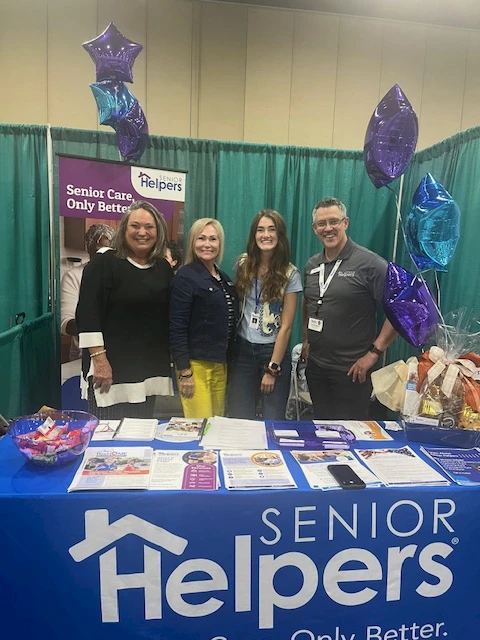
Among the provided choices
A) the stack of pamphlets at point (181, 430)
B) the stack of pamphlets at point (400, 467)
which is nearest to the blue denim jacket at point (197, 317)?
the stack of pamphlets at point (181, 430)

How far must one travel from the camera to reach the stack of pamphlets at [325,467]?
1208 millimetres

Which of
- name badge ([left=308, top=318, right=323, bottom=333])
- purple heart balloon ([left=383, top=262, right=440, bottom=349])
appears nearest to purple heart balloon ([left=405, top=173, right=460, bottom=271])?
purple heart balloon ([left=383, top=262, right=440, bottom=349])

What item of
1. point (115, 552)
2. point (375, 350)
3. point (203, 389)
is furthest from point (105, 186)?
point (115, 552)

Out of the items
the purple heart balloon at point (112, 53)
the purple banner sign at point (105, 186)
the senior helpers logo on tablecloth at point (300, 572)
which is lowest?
the senior helpers logo on tablecloth at point (300, 572)

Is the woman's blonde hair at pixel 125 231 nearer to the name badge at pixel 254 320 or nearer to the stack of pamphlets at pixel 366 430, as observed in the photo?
the name badge at pixel 254 320

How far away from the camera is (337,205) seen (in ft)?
6.91

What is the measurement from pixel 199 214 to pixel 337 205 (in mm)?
1555

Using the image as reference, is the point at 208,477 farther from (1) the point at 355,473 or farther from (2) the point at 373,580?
(2) the point at 373,580

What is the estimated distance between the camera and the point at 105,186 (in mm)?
2846

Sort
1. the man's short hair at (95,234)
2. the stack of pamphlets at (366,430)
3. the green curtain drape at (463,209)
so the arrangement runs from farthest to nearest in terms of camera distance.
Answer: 1. the man's short hair at (95,234)
2. the green curtain drape at (463,209)
3. the stack of pamphlets at (366,430)

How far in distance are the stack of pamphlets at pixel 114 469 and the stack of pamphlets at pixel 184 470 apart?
0.03 metres

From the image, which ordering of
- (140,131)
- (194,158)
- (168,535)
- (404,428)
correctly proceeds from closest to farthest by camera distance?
(168,535), (404,428), (140,131), (194,158)

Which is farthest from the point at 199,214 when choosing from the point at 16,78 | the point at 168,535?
the point at 168,535

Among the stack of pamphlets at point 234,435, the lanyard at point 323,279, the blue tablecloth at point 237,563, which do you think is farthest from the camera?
the lanyard at point 323,279
